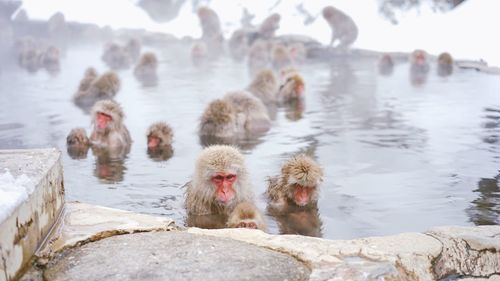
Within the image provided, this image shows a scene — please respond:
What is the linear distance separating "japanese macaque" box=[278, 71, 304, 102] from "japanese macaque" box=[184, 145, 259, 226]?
5.17 metres

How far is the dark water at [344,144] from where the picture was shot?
4.91 meters

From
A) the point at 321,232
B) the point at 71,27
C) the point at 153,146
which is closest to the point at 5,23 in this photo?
the point at 71,27

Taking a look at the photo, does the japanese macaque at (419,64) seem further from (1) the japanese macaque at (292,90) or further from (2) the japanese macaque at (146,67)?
(2) the japanese macaque at (146,67)

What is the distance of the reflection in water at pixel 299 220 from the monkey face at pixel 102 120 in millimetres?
2630

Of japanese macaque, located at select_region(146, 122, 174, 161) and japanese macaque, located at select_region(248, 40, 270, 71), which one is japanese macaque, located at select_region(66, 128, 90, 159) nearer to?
japanese macaque, located at select_region(146, 122, 174, 161)

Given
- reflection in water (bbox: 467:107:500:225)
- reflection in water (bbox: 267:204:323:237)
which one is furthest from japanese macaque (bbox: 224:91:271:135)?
reflection in water (bbox: 267:204:323:237)

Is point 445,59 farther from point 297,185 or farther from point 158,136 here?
point 297,185

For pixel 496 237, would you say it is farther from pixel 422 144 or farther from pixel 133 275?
pixel 422 144

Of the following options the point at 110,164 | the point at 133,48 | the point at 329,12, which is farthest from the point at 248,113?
the point at 133,48

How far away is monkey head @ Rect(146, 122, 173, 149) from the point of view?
6980 mm

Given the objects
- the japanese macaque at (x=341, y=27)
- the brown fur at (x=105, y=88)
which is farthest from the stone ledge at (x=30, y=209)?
the japanese macaque at (x=341, y=27)

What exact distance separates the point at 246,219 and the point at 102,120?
324 cm

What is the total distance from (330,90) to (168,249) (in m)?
8.48

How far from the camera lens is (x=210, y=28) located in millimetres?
20578
